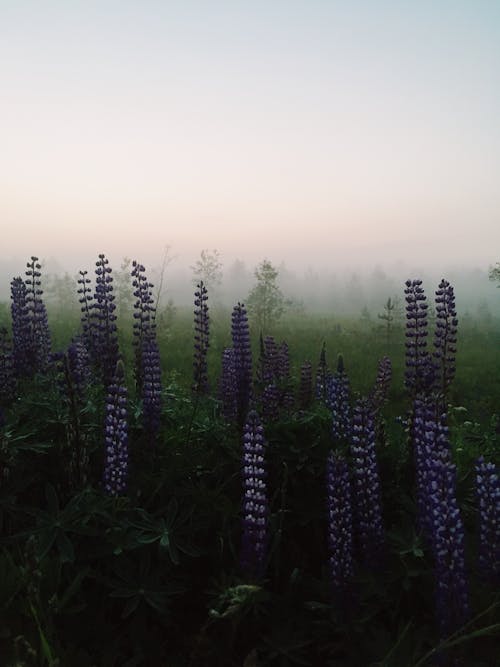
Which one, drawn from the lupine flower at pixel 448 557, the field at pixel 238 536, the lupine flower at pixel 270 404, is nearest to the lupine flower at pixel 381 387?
the field at pixel 238 536

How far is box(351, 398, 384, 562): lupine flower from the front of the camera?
112 inches

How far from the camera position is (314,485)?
366 cm

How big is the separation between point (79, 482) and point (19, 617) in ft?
2.97

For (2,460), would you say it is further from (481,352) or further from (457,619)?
(481,352)

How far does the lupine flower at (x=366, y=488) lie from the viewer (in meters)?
2.84

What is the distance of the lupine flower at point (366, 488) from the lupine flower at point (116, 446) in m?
1.31

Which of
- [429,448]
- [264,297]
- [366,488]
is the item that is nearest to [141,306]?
[366,488]

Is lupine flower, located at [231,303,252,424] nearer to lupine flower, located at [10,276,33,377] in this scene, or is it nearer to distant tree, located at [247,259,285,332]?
lupine flower, located at [10,276,33,377]

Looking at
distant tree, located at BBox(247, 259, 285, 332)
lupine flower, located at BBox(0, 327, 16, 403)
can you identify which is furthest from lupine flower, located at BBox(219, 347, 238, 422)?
distant tree, located at BBox(247, 259, 285, 332)

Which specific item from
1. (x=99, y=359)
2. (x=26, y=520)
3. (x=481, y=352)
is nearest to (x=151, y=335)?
(x=99, y=359)

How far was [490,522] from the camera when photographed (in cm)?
252

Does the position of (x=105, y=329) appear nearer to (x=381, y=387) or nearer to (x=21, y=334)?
(x=21, y=334)

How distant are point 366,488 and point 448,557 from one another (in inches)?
24.5

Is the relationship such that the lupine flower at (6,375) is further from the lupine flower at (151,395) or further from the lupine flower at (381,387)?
the lupine flower at (381,387)
